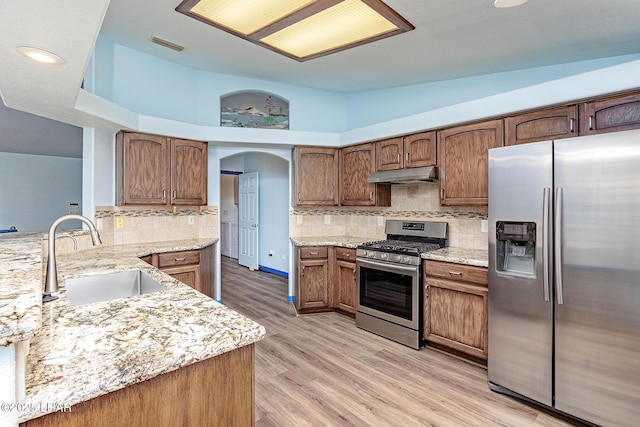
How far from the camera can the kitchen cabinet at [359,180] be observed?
12.2ft

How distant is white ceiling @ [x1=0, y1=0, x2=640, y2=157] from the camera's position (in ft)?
4.56

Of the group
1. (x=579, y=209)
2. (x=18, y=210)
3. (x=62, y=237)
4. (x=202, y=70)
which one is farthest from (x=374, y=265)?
(x=18, y=210)

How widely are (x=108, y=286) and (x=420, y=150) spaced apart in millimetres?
2893

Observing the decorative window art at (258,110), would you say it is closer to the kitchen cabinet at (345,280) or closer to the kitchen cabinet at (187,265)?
the kitchen cabinet at (187,265)

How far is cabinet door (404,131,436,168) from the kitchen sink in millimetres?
2603

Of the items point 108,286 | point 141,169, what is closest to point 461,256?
point 108,286

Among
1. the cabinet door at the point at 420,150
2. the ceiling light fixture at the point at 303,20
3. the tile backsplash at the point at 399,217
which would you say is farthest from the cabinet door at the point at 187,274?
the cabinet door at the point at 420,150

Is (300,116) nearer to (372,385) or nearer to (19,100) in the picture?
(19,100)

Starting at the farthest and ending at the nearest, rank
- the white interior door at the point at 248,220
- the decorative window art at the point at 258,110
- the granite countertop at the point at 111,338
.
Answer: the white interior door at the point at 248,220
the decorative window art at the point at 258,110
the granite countertop at the point at 111,338

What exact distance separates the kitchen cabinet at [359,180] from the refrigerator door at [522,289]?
156cm

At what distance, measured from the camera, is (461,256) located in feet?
8.79

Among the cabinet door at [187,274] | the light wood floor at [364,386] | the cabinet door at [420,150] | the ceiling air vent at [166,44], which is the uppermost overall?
the ceiling air vent at [166,44]

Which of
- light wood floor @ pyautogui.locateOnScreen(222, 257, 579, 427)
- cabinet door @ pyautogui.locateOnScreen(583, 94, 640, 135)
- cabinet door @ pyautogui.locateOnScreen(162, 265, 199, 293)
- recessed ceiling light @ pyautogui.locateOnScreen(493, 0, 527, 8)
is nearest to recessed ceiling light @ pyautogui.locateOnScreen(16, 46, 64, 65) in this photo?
cabinet door @ pyautogui.locateOnScreen(162, 265, 199, 293)

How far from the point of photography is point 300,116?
421 cm
